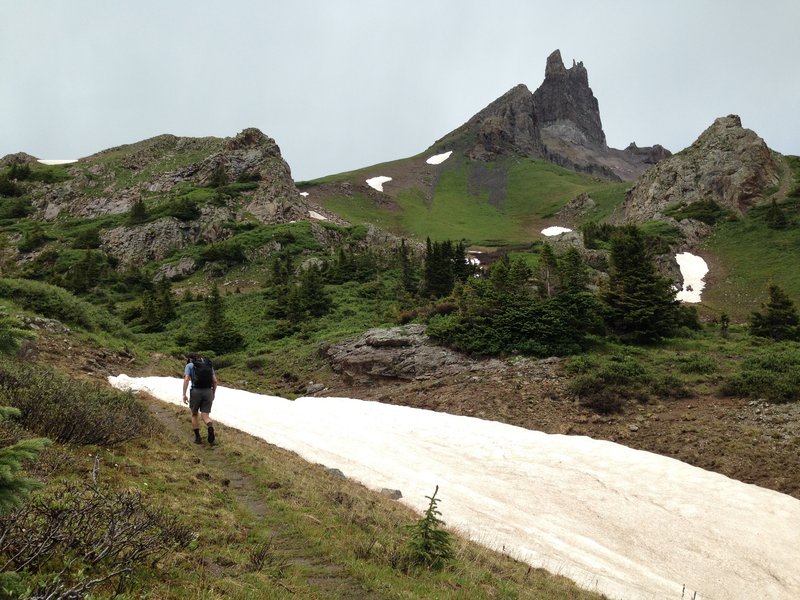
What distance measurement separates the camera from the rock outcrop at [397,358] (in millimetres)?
24234

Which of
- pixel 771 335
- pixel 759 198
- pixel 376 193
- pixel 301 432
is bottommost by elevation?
pixel 301 432

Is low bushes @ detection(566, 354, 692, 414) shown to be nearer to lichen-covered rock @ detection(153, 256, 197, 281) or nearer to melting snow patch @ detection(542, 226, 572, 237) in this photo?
lichen-covered rock @ detection(153, 256, 197, 281)

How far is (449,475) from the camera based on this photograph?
14.1 meters

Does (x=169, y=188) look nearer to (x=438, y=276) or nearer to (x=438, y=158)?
(x=438, y=276)

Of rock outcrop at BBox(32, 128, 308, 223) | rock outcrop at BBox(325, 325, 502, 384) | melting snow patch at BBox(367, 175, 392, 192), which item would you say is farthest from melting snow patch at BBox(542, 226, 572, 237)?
rock outcrop at BBox(325, 325, 502, 384)

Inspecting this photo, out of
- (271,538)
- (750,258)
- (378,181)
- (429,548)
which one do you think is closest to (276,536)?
(271,538)

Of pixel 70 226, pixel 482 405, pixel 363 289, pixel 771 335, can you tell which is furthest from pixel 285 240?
pixel 771 335

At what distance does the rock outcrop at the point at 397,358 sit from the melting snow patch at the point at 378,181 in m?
110

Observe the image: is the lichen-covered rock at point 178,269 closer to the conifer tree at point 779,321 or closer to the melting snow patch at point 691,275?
the melting snow patch at point 691,275

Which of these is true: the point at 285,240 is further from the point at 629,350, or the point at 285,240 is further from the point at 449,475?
the point at 449,475

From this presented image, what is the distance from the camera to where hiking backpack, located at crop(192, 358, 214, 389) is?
12355 mm

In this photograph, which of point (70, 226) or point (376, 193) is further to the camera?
point (376, 193)

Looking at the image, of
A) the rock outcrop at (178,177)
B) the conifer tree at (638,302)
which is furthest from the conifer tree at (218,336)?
the rock outcrop at (178,177)

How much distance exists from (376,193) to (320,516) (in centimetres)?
12572
